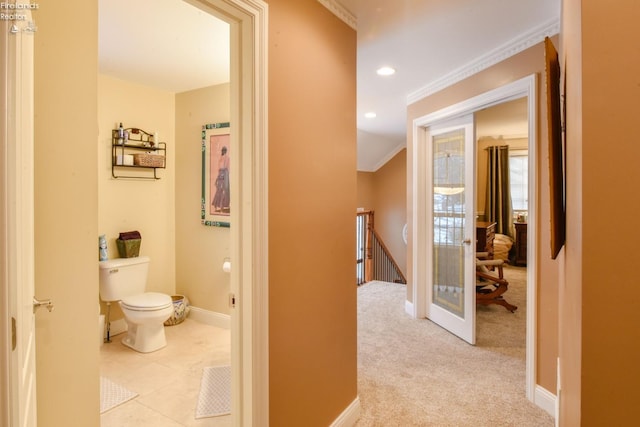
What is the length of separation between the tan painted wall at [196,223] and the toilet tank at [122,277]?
49cm

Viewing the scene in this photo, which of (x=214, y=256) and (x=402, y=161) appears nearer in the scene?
(x=214, y=256)

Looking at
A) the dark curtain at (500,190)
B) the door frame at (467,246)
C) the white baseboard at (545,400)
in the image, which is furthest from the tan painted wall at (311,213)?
the dark curtain at (500,190)

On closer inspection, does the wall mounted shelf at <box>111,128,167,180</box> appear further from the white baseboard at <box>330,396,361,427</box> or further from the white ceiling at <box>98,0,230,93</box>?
the white baseboard at <box>330,396,361,427</box>

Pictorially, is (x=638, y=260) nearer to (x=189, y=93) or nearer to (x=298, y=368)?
(x=298, y=368)

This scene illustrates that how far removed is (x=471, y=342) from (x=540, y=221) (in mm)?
1453

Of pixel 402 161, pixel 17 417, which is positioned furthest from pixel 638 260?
pixel 402 161

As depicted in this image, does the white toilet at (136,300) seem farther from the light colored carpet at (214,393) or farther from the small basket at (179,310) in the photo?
the light colored carpet at (214,393)

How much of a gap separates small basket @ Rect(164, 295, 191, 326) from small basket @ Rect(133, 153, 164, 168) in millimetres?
1412

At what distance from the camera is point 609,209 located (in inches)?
28.0

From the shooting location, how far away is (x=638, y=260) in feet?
2.27

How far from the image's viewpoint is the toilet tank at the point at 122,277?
3070 millimetres

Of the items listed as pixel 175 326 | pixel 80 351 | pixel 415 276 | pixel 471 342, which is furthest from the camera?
pixel 415 276

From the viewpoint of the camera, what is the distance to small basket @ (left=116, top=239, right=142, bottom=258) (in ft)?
10.6

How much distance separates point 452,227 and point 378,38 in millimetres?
1968
